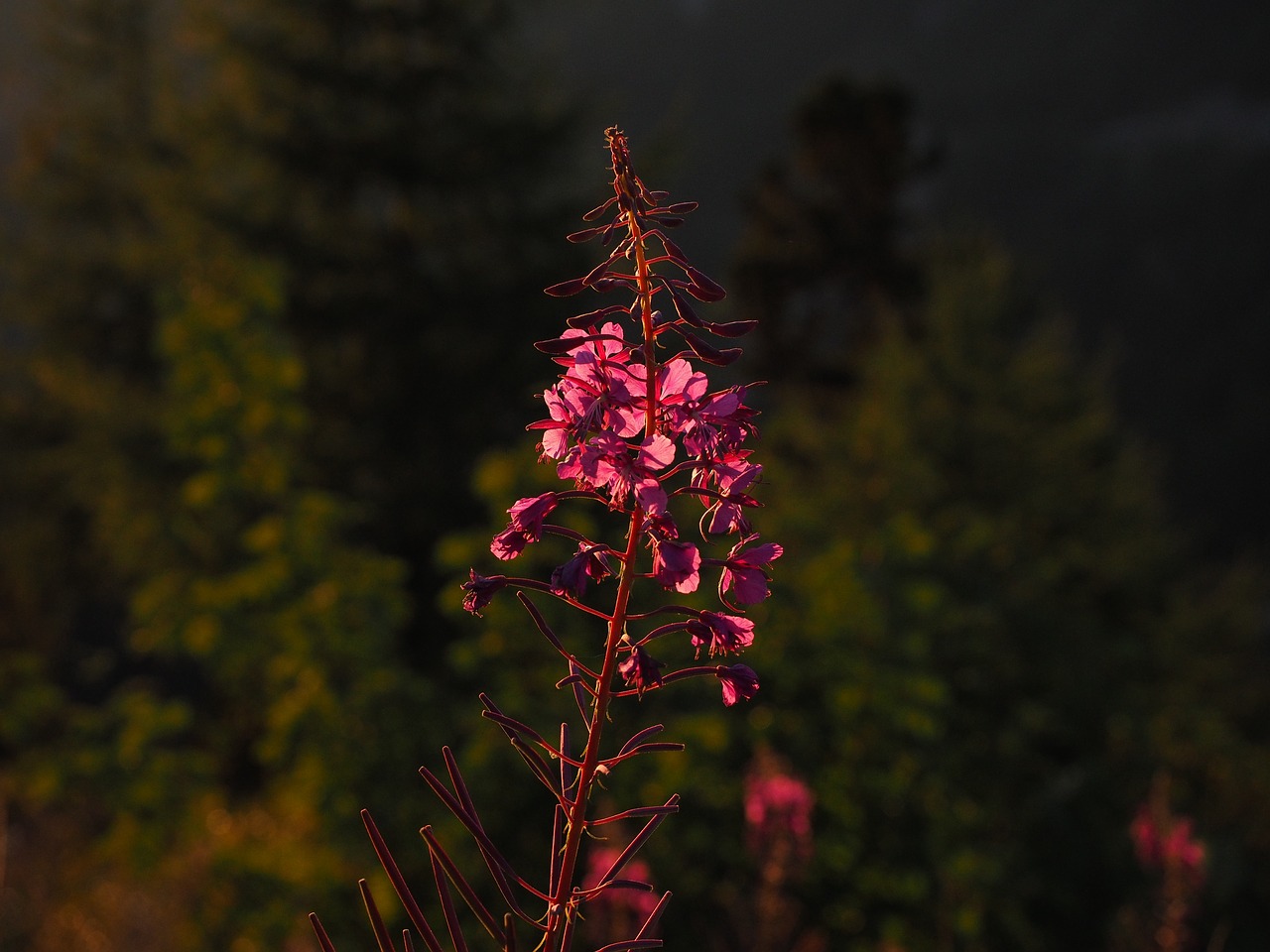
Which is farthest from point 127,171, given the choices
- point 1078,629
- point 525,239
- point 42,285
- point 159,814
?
point 1078,629

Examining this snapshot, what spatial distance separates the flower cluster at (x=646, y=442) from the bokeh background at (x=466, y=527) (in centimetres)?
13

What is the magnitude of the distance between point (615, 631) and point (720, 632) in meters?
0.13

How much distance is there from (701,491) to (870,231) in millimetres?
19436

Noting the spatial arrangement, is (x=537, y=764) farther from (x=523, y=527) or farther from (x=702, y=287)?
(x=702, y=287)

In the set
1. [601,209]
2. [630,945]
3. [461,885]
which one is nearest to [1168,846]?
[630,945]

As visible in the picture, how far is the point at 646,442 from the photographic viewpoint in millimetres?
1012

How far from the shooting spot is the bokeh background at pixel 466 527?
5.00 meters

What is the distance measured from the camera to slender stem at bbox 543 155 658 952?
969mm

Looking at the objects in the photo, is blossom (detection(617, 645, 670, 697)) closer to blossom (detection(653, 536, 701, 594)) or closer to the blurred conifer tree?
blossom (detection(653, 536, 701, 594))

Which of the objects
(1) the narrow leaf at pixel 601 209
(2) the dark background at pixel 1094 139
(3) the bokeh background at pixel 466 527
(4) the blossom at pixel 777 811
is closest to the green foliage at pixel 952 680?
(3) the bokeh background at pixel 466 527

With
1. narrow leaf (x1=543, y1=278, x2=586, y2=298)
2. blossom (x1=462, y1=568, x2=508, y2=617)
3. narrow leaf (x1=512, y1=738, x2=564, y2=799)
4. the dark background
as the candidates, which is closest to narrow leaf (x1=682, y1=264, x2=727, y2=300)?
narrow leaf (x1=543, y1=278, x2=586, y2=298)

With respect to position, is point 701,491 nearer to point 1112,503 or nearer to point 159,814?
→ point 159,814

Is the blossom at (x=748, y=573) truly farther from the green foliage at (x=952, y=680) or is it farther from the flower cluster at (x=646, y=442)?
the green foliage at (x=952, y=680)

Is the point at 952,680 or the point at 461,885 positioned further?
the point at 952,680
